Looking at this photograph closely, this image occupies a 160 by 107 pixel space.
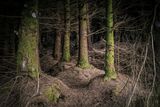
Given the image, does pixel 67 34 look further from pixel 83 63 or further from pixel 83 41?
pixel 83 63

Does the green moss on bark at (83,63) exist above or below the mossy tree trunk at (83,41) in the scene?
below

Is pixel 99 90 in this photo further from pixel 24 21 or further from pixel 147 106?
pixel 147 106

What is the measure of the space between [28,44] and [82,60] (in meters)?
4.36

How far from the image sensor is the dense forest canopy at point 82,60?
740cm

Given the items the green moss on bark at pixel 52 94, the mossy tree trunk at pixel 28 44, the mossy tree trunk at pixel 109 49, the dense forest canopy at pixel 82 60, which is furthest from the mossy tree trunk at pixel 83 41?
the mossy tree trunk at pixel 28 44

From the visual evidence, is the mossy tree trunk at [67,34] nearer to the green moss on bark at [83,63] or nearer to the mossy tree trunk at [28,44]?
the green moss on bark at [83,63]

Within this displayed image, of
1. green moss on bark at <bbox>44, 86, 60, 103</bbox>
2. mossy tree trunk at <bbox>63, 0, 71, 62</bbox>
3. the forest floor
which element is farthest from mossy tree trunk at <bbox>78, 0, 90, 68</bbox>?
green moss on bark at <bbox>44, 86, 60, 103</bbox>

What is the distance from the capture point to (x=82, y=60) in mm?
16422

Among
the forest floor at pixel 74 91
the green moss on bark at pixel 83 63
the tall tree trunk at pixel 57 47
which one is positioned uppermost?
the tall tree trunk at pixel 57 47

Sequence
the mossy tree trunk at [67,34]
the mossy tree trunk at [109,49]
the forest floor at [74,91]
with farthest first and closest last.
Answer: the mossy tree trunk at [67,34]
the mossy tree trunk at [109,49]
the forest floor at [74,91]

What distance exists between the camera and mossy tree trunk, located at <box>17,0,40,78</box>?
1246 cm

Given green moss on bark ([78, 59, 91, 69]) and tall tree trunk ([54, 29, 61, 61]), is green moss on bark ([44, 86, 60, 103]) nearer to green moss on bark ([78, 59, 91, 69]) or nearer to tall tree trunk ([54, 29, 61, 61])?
green moss on bark ([78, 59, 91, 69])

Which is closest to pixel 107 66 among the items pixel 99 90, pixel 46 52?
pixel 99 90

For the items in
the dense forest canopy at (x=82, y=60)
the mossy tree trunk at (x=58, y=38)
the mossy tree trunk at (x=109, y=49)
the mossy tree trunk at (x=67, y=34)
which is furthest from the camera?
the mossy tree trunk at (x=58, y=38)
